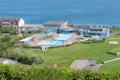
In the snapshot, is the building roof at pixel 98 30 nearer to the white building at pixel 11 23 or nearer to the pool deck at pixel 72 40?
the pool deck at pixel 72 40

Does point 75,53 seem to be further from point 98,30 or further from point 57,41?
point 98,30

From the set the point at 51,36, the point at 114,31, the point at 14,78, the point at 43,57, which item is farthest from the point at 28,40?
the point at 14,78

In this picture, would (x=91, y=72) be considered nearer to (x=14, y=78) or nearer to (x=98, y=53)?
(x=14, y=78)

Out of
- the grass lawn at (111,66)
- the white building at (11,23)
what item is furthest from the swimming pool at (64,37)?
the grass lawn at (111,66)

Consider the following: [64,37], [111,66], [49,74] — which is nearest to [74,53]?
[111,66]

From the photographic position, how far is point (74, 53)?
75.0 feet

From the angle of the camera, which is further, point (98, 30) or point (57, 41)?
point (98, 30)

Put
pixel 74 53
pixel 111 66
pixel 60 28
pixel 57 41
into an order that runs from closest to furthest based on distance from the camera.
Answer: pixel 111 66 < pixel 74 53 < pixel 57 41 < pixel 60 28

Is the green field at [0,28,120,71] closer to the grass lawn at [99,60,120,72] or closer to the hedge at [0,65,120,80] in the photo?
the grass lawn at [99,60,120,72]

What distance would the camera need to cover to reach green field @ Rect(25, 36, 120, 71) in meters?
20.5

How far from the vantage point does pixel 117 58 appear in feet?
68.8

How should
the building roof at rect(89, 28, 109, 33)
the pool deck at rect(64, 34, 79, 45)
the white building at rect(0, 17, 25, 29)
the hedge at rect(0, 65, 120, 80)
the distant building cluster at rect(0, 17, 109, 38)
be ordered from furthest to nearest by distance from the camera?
the white building at rect(0, 17, 25, 29) < the distant building cluster at rect(0, 17, 109, 38) < the building roof at rect(89, 28, 109, 33) < the pool deck at rect(64, 34, 79, 45) < the hedge at rect(0, 65, 120, 80)

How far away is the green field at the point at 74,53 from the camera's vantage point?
20547 mm

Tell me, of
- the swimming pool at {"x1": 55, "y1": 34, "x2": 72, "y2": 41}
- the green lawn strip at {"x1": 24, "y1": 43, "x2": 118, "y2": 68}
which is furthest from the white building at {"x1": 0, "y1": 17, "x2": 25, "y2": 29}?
the green lawn strip at {"x1": 24, "y1": 43, "x2": 118, "y2": 68}
